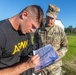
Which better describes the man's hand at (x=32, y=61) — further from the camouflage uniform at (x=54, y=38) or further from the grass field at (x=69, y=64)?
the grass field at (x=69, y=64)

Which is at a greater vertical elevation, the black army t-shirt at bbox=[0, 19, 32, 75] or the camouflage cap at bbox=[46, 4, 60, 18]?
the camouflage cap at bbox=[46, 4, 60, 18]

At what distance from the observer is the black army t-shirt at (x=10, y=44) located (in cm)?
409

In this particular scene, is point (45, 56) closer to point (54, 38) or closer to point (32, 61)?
point (32, 61)

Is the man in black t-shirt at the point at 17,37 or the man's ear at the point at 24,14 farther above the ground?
the man's ear at the point at 24,14

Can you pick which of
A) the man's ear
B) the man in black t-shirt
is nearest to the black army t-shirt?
the man in black t-shirt

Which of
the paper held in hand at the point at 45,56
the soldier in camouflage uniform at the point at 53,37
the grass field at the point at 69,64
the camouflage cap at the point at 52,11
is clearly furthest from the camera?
the grass field at the point at 69,64

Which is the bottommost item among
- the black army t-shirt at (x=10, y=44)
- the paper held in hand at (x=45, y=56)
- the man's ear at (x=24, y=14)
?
the paper held in hand at (x=45, y=56)

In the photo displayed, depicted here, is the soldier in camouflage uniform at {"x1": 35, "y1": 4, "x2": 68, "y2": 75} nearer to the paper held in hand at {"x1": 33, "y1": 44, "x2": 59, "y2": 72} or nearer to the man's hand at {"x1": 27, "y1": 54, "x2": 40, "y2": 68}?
the paper held in hand at {"x1": 33, "y1": 44, "x2": 59, "y2": 72}

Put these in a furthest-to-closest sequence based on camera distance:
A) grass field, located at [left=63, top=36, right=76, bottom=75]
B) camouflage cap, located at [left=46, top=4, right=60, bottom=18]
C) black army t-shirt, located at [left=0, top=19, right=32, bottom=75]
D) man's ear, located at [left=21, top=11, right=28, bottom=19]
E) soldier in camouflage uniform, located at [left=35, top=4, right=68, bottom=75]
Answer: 1. grass field, located at [left=63, top=36, right=76, bottom=75]
2. soldier in camouflage uniform, located at [left=35, top=4, right=68, bottom=75]
3. camouflage cap, located at [left=46, top=4, right=60, bottom=18]
4. man's ear, located at [left=21, top=11, right=28, bottom=19]
5. black army t-shirt, located at [left=0, top=19, right=32, bottom=75]

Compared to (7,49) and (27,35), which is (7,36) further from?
(27,35)

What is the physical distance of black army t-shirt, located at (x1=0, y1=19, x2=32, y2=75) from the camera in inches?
161

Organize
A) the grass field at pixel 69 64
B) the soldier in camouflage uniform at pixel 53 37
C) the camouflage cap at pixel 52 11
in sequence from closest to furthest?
the camouflage cap at pixel 52 11
the soldier in camouflage uniform at pixel 53 37
the grass field at pixel 69 64

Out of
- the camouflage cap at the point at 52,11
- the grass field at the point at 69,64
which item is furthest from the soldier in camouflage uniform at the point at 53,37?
the grass field at the point at 69,64

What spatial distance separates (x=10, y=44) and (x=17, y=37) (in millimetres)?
161
